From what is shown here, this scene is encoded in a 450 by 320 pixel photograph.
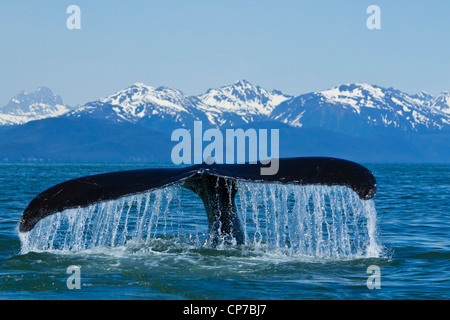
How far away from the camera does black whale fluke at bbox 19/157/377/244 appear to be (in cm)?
577

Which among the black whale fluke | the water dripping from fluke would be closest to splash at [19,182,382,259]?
the water dripping from fluke

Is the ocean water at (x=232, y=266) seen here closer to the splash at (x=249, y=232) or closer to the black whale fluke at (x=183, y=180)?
the splash at (x=249, y=232)

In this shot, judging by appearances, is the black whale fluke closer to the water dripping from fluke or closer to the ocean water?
the water dripping from fluke

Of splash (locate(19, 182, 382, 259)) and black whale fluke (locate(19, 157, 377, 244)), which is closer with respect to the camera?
black whale fluke (locate(19, 157, 377, 244))

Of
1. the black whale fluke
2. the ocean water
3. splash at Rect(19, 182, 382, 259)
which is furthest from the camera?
splash at Rect(19, 182, 382, 259)

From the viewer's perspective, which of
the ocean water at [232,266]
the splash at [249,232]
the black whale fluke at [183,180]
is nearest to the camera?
the black whale fluke at [183,180]

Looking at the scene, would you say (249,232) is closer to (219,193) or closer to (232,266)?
(232,266)

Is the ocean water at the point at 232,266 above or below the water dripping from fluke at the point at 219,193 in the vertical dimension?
below

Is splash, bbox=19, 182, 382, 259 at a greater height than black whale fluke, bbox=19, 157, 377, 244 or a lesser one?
lesser

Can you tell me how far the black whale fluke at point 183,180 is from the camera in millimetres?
5770

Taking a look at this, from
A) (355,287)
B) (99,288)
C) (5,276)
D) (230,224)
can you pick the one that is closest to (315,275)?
(355,287)

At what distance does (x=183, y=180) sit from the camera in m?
6.33

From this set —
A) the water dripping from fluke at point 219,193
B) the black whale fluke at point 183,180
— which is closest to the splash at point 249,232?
the water dripping from fluke at point 219,193

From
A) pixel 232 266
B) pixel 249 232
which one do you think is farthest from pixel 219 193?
pixel 249 232
